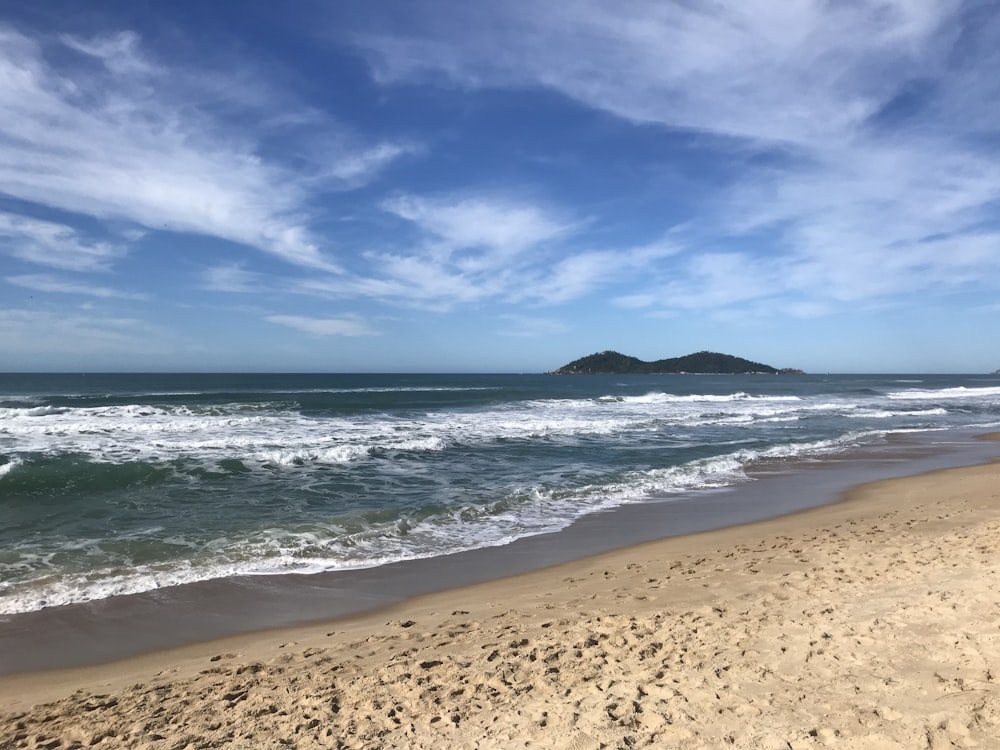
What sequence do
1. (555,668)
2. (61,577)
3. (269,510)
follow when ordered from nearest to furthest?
(555,668), (61,577), (269,510)

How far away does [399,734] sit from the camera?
135 inches

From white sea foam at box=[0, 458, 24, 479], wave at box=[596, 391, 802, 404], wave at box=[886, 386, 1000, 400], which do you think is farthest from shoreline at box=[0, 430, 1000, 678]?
wave at box=[886, 386, 1000, 400]

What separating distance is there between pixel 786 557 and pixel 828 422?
23.3 metres

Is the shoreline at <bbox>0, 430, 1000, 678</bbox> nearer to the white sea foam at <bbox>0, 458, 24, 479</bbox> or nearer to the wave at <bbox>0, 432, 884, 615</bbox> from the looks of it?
the wave at <bbox>0, 432, 884, 615</bbox>

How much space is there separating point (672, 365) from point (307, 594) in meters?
168

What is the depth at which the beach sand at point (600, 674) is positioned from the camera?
11.0 feet

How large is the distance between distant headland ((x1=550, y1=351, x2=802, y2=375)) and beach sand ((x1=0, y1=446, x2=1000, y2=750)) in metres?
157

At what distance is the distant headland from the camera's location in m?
163

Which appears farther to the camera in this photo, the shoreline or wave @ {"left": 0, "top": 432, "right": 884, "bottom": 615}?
wave @ {"left": 0, "top": 432, "right": 884, "bottom": 615}

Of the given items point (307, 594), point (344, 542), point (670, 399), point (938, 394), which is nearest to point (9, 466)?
point (344, 542)

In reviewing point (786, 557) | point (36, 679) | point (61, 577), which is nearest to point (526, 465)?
point (786, 557)

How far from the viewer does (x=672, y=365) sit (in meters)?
167

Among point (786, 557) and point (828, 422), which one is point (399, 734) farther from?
→ point (828, 422)

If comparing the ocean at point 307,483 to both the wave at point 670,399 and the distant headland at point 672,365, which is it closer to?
the wave at point 670,399
